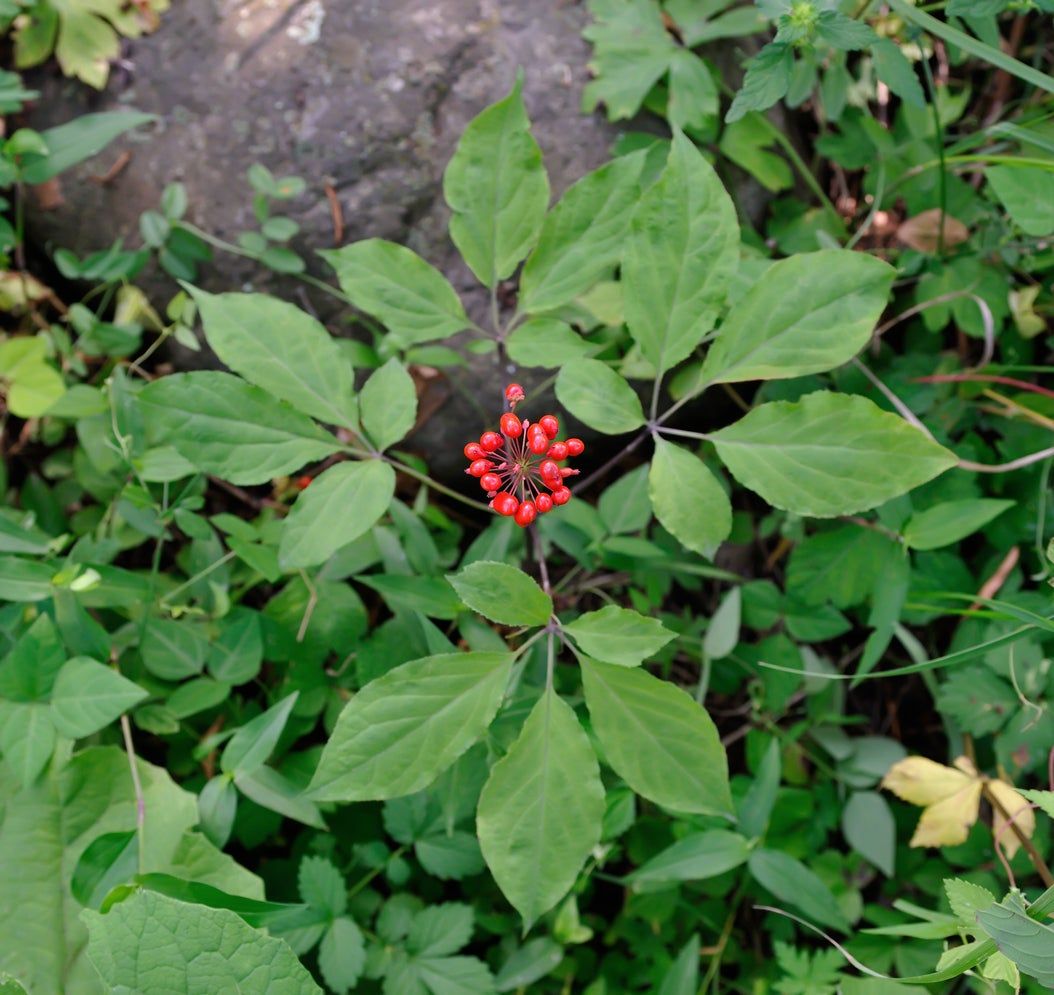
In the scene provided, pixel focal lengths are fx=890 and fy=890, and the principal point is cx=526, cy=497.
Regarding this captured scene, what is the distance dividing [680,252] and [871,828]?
1.36 meters

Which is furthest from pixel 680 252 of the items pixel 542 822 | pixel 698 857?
pixel 698 857

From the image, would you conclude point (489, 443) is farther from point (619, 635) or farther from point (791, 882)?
point (791, 882)

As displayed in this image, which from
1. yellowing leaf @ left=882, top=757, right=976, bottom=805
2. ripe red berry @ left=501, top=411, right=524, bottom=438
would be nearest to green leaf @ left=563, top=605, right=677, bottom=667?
ripe red berry @ left=501, top=411, right=524, bottom=438

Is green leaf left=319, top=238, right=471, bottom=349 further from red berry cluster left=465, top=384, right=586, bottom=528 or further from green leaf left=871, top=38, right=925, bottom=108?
green leaf left=871, top=38, right=925, bottom=108

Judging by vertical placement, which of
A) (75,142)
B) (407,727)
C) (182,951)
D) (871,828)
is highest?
(75,142)

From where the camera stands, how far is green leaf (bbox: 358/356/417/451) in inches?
58.9

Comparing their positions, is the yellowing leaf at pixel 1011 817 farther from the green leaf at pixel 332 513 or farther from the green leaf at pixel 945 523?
the green leaf at pixel 332 513

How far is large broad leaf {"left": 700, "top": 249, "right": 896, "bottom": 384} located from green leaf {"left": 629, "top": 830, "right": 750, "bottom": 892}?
2.97 ft

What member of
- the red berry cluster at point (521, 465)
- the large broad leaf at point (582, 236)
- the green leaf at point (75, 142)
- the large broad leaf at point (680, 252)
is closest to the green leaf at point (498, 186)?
the large broad leaf at point (582, 236)

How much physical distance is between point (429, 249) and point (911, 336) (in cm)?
117

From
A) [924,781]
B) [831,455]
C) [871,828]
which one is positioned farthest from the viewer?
[871,828]

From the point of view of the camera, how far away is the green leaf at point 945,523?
1709 millimetres

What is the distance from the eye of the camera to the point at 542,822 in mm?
1317

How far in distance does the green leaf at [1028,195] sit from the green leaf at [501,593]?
45.9 inches
